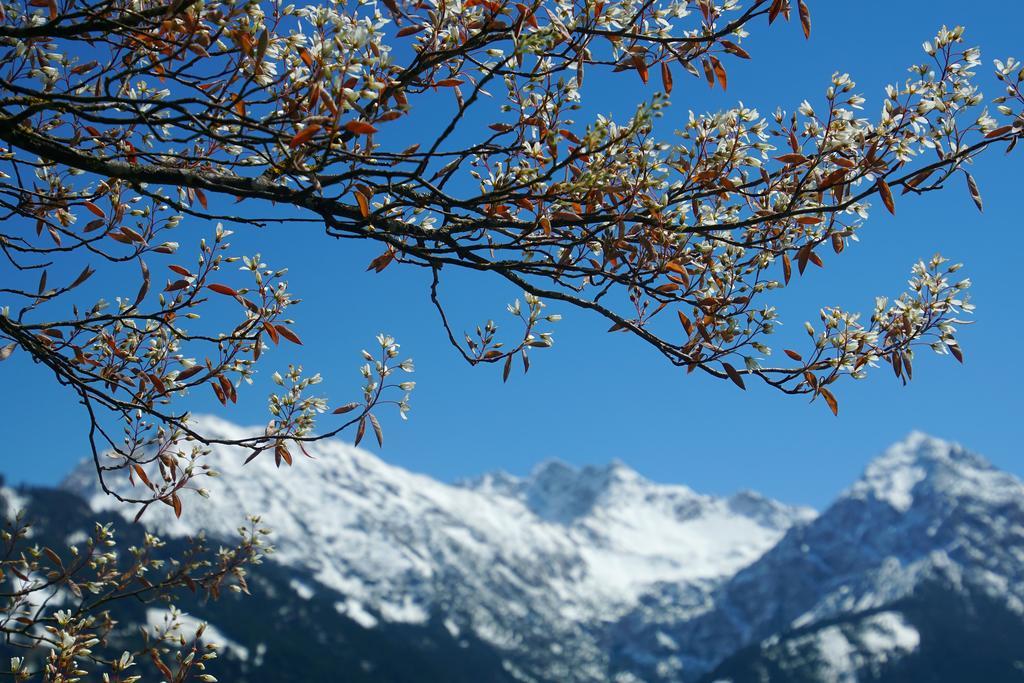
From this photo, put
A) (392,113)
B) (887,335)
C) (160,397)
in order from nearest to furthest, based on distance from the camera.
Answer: (392,113)
(887,335)
(160,397)

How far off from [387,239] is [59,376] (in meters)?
2.89

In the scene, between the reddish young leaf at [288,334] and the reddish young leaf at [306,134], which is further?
the reddish young leaf at [288,334]

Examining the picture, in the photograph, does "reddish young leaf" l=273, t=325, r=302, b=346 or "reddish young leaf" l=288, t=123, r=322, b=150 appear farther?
"reddish young leaf" l=273, t=325, r=302, b=346

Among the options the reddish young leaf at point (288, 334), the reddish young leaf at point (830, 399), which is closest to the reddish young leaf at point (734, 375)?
the reddish young leaf at point (830, 399)

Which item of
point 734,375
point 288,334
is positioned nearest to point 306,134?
point 288,334

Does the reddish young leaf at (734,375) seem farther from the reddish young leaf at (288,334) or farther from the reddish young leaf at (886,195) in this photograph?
the reddish young leaf at (288,334)

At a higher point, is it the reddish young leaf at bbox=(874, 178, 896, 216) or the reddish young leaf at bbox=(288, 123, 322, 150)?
the reddish young leaf at bbox=(874, 178, 896, 216)

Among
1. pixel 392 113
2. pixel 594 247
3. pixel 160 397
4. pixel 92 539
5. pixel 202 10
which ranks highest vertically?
pixel 202 10

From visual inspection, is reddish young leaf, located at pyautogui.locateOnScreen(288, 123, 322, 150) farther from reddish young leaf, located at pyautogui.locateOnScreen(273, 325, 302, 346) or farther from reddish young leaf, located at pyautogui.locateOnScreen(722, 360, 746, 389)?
reddish young leaf, located at pyautogui.locateOnScreen(722, 360, 746, 389)

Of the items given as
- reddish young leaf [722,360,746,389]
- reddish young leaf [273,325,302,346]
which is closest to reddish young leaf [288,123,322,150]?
reddish young leaf [273,325,302,346]

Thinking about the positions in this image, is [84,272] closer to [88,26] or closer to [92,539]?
[88,26]

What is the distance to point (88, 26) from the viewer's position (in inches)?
204

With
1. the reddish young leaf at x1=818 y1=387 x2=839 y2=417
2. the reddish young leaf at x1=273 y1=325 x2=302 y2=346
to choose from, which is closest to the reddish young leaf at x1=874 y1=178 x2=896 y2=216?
the reddish young leaf at x1=818 y1=387 x2=839 y2=417

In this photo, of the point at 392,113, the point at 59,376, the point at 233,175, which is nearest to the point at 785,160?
the point at 392,113
